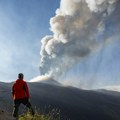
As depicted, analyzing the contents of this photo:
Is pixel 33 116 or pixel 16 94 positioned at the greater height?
pixel 16 94

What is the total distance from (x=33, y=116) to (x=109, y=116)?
2538 inches

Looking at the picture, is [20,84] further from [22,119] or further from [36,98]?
[36,98]

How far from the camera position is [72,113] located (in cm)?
7769

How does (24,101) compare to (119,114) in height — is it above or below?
below

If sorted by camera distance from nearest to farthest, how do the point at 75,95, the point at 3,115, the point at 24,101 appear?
the point at 3,115 → the point at 24,101 → the point at 75,95

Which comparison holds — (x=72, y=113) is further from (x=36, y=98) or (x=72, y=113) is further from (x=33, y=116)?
(x=33, y=116)

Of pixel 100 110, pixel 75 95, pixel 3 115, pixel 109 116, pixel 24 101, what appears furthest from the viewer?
pixel 75 95

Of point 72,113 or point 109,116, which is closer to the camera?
point 72,113

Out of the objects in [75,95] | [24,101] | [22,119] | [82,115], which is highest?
[75,95]

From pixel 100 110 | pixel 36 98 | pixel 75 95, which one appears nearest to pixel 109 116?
pixel 100 110

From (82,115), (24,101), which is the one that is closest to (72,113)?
(82,115)

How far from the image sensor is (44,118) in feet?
66.8

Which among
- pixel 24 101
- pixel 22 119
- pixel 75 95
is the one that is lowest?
pixel 22 119

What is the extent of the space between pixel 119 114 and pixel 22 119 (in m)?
75.1
